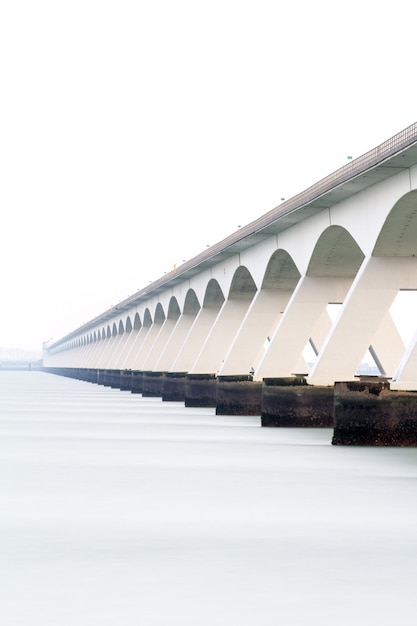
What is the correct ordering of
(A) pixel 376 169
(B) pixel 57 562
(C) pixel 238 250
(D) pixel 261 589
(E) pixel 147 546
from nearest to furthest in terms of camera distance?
(D) pixel 261 589 < (B) pixel 57 562 < (E) pixel 147 546 < (A) pixel 376 169 < (C) pixel 238 250

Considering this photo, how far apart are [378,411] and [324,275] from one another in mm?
16267

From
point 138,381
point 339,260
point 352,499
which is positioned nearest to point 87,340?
point 138,381

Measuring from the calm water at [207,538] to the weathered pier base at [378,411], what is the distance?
1267mm

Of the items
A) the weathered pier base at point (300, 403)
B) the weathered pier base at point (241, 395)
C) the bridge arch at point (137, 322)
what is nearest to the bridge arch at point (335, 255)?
the weathered pier base at point (241, 395)

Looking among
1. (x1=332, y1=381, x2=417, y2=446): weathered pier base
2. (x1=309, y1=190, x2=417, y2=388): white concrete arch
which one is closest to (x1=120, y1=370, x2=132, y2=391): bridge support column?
(x1=309, y1=190, x2=417, y2=388): white concrete arch

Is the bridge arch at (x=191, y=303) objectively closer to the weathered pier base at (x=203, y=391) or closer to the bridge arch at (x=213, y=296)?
the bridge arch at (x=213, y=296)

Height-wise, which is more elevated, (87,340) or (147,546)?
(87,340)

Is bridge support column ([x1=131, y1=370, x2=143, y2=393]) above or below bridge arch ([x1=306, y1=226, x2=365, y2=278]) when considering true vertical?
below

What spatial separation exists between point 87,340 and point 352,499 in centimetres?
16287

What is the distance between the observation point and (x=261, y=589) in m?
9.41

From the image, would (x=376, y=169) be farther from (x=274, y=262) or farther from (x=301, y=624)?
(x=301, y=624)

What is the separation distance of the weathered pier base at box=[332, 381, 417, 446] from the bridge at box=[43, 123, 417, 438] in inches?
18.1

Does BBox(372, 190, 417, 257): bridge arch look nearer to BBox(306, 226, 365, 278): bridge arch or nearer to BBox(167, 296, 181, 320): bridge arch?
BBox(306, 226, 365, 278): bridge arch

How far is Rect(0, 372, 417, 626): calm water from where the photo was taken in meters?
8.66
